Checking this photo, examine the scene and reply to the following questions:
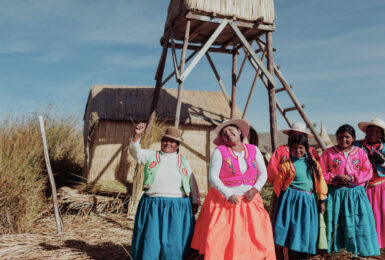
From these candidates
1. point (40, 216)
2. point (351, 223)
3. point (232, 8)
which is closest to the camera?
point (351, 223)

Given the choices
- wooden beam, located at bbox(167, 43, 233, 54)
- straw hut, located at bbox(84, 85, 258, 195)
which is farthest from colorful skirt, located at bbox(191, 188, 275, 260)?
wooden beam, located at bbox(167, 43, 233, 54)

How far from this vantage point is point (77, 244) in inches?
205

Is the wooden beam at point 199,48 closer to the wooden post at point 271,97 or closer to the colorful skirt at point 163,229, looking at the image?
the wooden post at point 271,97

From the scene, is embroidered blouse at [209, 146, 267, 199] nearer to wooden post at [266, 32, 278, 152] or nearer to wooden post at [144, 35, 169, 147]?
→ wooden post at [266, 32, 278, 152]

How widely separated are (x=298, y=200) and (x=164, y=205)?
155cm

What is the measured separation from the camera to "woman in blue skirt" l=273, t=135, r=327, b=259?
414 centimetres

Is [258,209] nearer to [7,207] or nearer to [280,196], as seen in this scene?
[280,196]

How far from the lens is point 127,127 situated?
26.4 feet

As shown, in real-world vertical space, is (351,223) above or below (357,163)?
below

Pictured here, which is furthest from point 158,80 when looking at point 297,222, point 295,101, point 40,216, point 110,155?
point 297,222

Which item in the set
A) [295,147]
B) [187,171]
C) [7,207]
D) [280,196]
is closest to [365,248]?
[280,196]

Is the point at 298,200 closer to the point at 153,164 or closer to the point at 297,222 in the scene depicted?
the point at 297,222

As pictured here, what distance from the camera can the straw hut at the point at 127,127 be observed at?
775 centimetres

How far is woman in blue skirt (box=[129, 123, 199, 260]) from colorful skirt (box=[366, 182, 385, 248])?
252 centimetres
